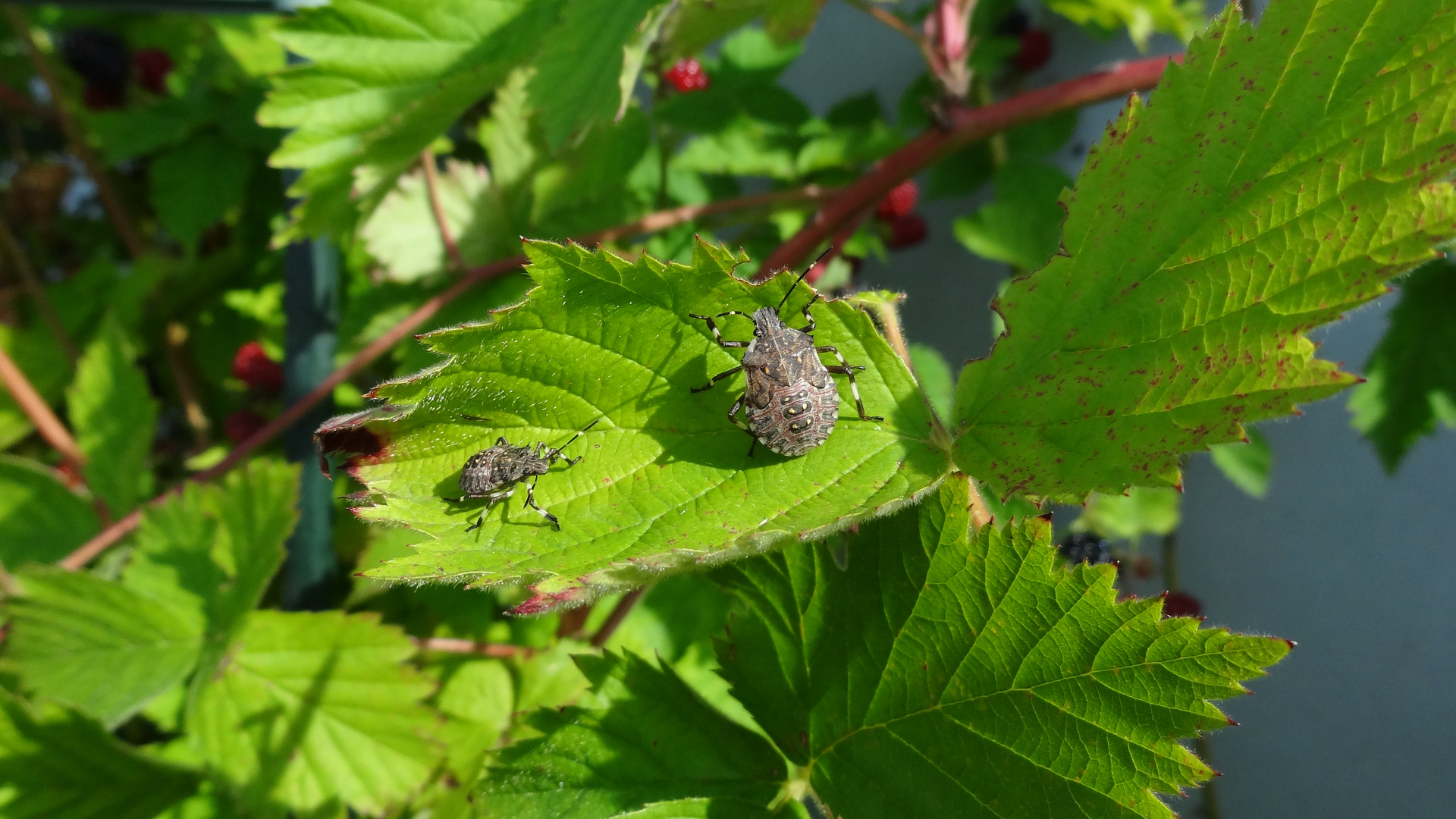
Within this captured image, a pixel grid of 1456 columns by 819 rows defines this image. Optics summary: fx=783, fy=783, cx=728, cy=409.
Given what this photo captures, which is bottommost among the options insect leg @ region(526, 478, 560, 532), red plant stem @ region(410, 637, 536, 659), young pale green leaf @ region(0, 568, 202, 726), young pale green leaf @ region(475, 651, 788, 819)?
young pale green leaf @ region(0, 568, 202, 726)

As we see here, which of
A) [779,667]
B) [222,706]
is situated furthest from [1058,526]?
[222,706]

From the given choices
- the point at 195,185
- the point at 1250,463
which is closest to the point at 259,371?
the point at 195,185

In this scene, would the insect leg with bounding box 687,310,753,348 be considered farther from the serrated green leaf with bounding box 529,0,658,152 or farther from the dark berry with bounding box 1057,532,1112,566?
the dark berry with bounding box 1057,532,1112,566

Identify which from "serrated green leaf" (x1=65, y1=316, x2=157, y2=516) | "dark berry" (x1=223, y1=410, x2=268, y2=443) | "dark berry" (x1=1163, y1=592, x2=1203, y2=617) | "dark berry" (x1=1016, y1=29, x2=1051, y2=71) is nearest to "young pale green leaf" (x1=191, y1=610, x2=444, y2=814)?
"serrated green leaf" (x1=65, y1=316, x2=157, y2=516)

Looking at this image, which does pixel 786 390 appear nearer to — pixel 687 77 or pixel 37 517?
pixel 687 77

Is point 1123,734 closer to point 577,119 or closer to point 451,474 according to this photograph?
point 451,474

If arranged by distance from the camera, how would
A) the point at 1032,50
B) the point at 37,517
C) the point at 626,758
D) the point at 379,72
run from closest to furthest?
the point at 626,758 → the point at 379,72 → the point at 37,517 → the point at 1032,50

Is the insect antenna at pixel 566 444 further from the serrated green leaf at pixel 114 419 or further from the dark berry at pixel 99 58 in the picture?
the dark berry at pixel 99 58
